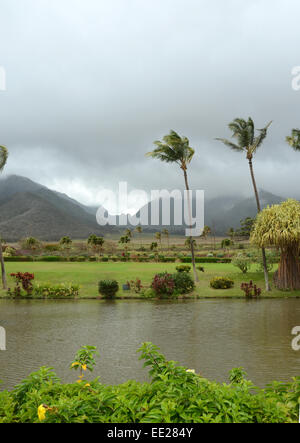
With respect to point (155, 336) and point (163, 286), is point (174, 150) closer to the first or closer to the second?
point (163, 286)

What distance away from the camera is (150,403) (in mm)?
3881

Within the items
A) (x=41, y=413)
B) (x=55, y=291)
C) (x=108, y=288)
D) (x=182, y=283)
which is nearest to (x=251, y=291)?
(x=182, y=283)

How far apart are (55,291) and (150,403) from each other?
76.8 feet

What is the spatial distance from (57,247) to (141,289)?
A: 236ft

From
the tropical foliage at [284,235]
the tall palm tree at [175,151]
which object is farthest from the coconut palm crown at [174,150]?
the tropical foliage at [284,235]

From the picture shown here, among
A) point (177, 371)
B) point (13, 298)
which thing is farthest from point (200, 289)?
point (177, 371)

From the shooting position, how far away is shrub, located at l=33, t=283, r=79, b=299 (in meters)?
26.0

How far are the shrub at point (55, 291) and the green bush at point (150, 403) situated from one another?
2216 centimetres

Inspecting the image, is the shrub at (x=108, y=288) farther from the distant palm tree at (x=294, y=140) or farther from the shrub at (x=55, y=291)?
the distant palm tree at (x=294, y=140)

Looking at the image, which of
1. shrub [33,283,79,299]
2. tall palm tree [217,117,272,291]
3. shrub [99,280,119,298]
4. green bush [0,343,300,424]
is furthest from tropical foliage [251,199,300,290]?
green bush [0,343,300,424]

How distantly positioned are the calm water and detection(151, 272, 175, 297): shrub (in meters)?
2.24

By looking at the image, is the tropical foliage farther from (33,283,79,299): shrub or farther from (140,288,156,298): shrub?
(33,283,79,299): shrub
